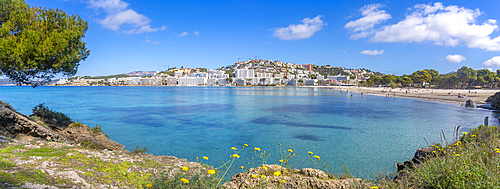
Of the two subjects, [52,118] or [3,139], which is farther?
[52,118]

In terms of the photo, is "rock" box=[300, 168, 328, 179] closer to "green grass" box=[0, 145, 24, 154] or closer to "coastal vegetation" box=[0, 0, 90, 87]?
"green grass" box=[0, 145, 24, 154]

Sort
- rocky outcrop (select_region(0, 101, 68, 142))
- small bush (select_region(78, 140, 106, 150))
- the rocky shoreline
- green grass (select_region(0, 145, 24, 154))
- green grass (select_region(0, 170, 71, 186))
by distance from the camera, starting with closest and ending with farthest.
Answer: green grass (select_region(0, 170, 71, 186)) < the rocky shoreline < green grass (select_region(0, 145, 24, 154)) < rocky outcrop (select_region(0, 101, 68, 142)) < small bush (select_region(78, 140, 106, 150))

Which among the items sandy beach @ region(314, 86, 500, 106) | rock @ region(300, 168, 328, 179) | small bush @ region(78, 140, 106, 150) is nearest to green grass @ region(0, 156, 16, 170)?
small bush @ region(78, 140, 106, 150)

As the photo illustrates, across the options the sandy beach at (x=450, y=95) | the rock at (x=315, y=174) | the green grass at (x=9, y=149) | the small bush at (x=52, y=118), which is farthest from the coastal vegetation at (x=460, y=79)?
the green grass at (x=9, y=149)

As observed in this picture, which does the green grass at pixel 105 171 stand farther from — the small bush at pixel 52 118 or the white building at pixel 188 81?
the white building at pixel 188 81

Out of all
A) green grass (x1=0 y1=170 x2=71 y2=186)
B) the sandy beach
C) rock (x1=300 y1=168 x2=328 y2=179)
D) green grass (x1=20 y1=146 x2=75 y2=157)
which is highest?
green grass (x1=0 y1=170 x2=71 y2=186)

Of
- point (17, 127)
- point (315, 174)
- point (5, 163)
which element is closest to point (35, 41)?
point (17, 127)

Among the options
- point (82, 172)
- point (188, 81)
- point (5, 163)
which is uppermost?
point (188, 81)

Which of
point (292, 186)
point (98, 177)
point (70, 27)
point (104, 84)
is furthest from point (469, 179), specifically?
point (104, 84)

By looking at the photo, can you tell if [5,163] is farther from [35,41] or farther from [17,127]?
[35,41]

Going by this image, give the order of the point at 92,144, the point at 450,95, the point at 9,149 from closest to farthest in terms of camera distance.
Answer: the point at 9,149 → the point at 92,144 → the point at 450,95

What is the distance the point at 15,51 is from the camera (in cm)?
685

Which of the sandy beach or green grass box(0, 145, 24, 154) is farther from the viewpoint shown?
the sandy beach

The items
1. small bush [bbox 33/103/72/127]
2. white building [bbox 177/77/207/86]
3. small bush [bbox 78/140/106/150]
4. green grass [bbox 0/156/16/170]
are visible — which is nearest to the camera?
green grass [bbox 0/156/16/170]
